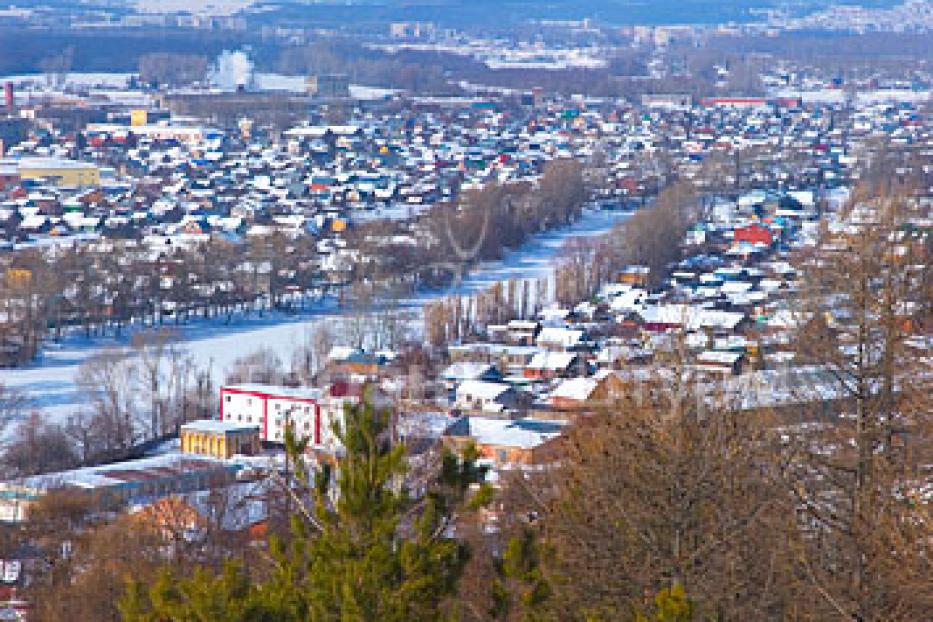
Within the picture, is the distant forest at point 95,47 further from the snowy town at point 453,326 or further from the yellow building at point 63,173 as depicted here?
the yellow building at point 63,173

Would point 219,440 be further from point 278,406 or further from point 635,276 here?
point 635,276


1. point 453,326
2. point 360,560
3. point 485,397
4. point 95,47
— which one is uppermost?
point 360,560

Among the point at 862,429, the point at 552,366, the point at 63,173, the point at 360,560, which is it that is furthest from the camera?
the point at 63,173

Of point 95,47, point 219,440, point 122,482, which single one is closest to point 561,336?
point 219,440

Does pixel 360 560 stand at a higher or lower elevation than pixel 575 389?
higher

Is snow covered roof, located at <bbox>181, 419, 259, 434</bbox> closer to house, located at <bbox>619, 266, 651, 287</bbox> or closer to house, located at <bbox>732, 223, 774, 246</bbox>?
house, located at <bbox>619, 266, 651, 287</bbox>

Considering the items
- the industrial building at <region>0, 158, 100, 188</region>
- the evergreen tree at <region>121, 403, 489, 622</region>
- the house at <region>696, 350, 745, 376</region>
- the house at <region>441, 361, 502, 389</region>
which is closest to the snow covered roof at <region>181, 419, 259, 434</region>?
the house at <region>441, 361, 502, 389</region>

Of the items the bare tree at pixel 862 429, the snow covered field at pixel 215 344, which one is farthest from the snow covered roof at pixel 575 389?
the bare tree at pixel 862 429
